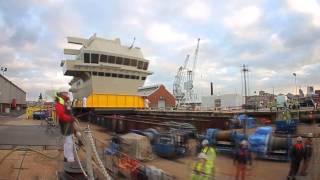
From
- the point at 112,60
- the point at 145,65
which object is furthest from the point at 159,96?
the point at 112,60

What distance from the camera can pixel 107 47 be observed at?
59375 mm

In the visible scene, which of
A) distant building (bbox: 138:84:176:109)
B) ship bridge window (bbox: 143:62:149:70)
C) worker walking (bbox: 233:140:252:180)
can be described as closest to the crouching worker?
worker walking (bbox: 233:140:252:180)

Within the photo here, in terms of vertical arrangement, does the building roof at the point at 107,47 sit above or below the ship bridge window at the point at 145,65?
above

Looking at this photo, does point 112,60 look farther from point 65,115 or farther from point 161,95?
point 161,95

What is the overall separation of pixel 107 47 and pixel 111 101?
28.8 feet

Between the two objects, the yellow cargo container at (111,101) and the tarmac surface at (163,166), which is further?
the yellow cargo container at (111,101)

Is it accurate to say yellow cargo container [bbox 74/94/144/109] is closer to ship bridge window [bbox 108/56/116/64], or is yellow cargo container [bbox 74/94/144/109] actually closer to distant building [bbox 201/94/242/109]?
ship bridge window [bbox 108/56/116/64]

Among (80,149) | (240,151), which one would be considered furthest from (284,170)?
(80,149)

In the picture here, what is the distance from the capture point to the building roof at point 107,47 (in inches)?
2270

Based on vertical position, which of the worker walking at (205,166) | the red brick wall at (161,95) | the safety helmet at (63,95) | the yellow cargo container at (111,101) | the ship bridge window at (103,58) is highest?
the ship bridge window at (103,58)

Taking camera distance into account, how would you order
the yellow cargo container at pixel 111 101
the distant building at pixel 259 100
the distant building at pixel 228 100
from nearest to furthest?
the yellow cargo container at pixel 111 101
the distant building at pixel 259 100
the distant building at pixel 228 100

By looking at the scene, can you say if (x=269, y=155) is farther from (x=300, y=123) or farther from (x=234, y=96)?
(x=234, y=96)

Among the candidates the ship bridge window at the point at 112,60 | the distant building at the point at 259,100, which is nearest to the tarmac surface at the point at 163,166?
the ship bridge window at the point at 112,60

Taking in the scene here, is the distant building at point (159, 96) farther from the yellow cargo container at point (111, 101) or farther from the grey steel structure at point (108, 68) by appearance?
the yellow cargo container at point (111, 101)
